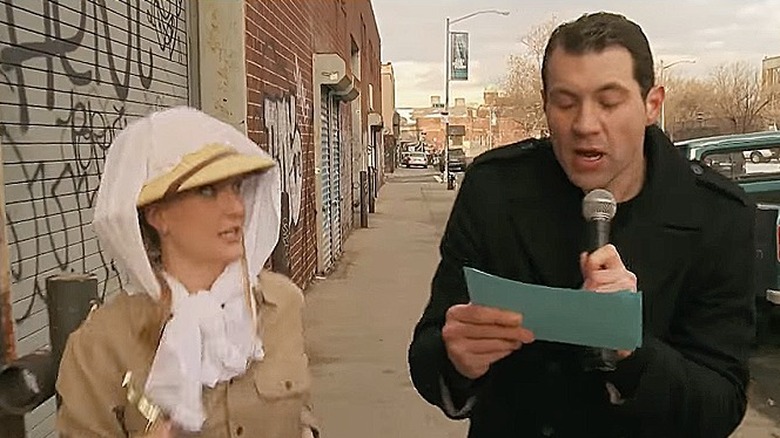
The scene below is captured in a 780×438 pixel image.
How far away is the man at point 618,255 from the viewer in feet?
7.26

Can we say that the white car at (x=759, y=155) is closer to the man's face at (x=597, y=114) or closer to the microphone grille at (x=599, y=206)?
the man's face at (x=597, y=114)

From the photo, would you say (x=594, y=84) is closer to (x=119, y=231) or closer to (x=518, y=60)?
(x=119, y=231)

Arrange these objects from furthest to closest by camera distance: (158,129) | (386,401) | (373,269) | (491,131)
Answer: (491,131), (373,269), (386,401), (158,129)

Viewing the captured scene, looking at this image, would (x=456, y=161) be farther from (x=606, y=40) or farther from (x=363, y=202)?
(x=606, y=40)

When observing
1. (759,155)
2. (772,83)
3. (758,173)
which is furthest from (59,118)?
(772,83)

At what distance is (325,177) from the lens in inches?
598

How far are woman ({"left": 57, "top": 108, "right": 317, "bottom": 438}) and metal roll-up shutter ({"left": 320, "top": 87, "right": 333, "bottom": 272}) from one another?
38.2 feet

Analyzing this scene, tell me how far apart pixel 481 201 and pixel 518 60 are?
199 feet

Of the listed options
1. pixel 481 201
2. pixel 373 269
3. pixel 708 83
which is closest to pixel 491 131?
pixel 708 83

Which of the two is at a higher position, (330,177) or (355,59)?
(355,59)

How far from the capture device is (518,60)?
6184 cm

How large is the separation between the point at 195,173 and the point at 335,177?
14.9 metres

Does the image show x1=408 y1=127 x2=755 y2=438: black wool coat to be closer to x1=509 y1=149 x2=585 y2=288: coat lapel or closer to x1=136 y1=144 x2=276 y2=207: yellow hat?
x1=509 y1=149 x2=585 y2=288: coat lapel

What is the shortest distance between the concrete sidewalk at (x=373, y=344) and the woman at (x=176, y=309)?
4.61 m
